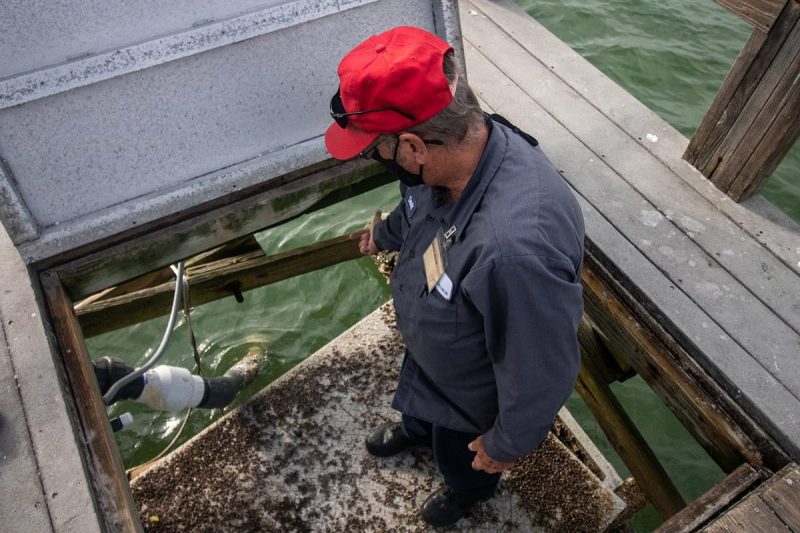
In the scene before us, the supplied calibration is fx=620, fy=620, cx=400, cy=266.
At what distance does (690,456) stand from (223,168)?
358cm

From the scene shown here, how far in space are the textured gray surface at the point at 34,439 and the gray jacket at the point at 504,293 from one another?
127 centimetres

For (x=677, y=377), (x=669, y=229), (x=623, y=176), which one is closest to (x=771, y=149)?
(x=669, y=229)

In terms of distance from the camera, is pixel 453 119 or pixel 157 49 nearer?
pixel 453 119

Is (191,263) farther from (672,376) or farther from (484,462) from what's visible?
(672,376)

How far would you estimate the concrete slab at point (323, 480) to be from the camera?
2.80 m

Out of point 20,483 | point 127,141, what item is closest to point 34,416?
point 20,483

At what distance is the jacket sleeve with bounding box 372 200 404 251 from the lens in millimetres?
2633

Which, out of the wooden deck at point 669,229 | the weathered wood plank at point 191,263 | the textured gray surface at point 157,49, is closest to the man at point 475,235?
the textured gray surface at point 157,49

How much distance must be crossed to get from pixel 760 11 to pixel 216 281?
3086mm

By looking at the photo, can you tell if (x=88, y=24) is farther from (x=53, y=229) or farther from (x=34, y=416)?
(x=34, y=416)

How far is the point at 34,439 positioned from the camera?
7.31 feet

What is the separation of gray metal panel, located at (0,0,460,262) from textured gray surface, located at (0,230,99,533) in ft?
1.23

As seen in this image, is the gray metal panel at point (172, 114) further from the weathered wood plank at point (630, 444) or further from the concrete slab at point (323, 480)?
the weathered wood plank at point (630, 444)

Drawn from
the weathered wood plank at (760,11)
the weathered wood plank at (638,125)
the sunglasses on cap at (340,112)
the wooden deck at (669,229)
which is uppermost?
the weathered wood plank at (760,11)
